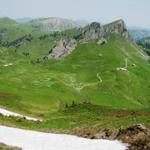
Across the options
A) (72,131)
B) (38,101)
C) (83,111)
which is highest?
(72,131)

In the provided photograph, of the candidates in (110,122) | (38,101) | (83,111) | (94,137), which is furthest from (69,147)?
(38,101)

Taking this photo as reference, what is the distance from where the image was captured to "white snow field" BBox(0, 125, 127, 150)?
34.3 metres

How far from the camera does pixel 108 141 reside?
121ft

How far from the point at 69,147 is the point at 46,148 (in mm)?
2309

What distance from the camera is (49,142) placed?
36.3 meters

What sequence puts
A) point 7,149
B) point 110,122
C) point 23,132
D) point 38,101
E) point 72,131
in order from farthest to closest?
point 38,101 < point 110,122 < point 72,131 < point 23,132 < point 7,149

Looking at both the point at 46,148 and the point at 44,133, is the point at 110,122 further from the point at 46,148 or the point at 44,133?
the point at 46,148

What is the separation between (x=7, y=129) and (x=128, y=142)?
1302cm

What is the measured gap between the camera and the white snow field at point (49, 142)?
112ft

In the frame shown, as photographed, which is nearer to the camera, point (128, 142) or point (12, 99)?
point (128, 142)

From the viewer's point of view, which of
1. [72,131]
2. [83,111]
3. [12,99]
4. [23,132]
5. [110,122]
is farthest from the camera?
[12,99]

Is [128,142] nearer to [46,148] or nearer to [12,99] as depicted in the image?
[46,148]

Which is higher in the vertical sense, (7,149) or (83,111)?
(7,149)

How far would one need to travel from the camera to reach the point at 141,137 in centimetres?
3559
